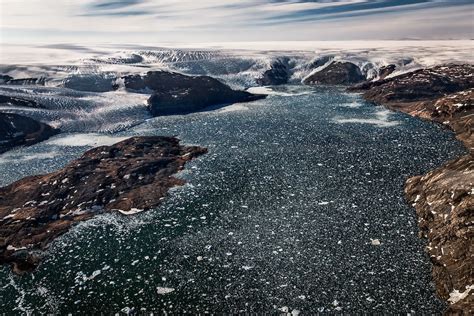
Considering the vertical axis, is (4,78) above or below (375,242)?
above

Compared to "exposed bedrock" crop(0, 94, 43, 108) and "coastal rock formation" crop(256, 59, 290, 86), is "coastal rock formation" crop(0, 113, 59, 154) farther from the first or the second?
"coastal rock formation" crop(256, 59, 290, 86)

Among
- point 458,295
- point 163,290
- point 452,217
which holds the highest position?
point 452,217

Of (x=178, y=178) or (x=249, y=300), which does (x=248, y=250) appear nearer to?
(x=249, y=300)

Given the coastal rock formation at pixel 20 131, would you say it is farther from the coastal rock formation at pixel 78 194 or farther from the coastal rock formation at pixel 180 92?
the coastal rock formation at pixel 180 92

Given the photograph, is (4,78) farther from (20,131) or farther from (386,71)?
(386,71)

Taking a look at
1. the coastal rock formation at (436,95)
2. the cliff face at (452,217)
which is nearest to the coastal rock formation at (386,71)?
the coastal rock formation at (436,95)

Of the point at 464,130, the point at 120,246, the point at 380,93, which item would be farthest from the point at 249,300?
the point at 380,93

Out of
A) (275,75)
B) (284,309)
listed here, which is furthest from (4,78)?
(284,309)
